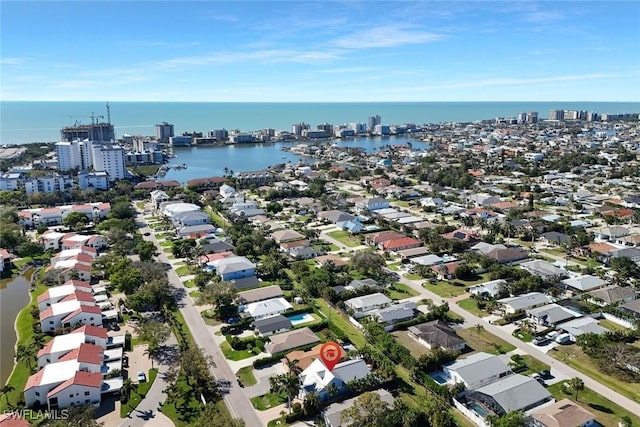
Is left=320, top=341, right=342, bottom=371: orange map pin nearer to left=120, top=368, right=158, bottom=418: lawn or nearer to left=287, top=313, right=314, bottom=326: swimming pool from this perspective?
left=287, top=313, right=314, bottom=326: swimming pool

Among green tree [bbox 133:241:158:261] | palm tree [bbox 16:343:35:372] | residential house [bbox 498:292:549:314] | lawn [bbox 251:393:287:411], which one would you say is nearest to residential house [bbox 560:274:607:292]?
residential house [bbox 498:292:549:314]

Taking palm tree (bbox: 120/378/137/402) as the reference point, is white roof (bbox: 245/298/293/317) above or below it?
above

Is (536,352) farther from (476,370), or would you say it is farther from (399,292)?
(399,292)

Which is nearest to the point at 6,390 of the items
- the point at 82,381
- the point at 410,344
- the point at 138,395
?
the point at 82,381

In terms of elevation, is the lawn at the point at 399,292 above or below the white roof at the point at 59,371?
below

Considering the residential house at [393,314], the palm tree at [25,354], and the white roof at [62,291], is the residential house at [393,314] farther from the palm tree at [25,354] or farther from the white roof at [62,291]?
the white roof at [62,291]

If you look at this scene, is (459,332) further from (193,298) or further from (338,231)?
(338,231)

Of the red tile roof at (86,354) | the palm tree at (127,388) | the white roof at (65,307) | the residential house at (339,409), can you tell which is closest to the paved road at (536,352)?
the residential house at (339,409)
